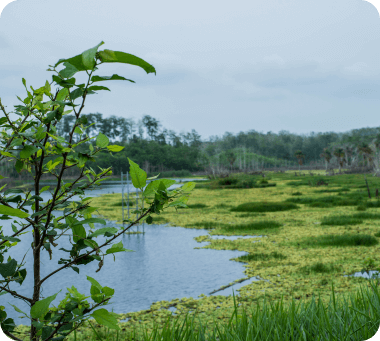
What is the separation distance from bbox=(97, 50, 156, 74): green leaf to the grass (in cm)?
120

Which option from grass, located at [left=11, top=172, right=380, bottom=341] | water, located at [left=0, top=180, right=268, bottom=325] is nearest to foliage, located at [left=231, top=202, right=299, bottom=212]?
grass, located at [left=11, top=172, right=380, bottom=341]

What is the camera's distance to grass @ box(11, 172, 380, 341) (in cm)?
158

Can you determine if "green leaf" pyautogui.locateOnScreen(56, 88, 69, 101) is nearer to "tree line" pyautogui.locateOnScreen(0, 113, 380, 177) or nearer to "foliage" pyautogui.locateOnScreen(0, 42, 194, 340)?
"foliage" pyautogui.locateOnScreen(0, 42, 194, 340)

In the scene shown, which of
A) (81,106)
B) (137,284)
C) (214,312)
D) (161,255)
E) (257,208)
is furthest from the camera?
(257,208)

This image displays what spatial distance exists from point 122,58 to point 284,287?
11.2 feet

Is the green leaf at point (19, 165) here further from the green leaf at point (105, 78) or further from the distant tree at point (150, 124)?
the distant tree at point (150, 124)

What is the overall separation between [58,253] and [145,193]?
17.8ft

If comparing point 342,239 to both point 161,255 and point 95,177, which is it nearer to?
point 161,255

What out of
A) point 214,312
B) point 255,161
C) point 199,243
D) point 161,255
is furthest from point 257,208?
point 255,161

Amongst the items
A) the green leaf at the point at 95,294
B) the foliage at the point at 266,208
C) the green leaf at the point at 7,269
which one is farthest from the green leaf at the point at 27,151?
the foliage at the point at 266,208

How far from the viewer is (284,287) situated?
139 inches

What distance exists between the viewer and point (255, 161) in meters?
55.9

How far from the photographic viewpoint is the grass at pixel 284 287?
158cm

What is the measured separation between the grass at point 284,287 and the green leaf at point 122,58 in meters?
1.20
